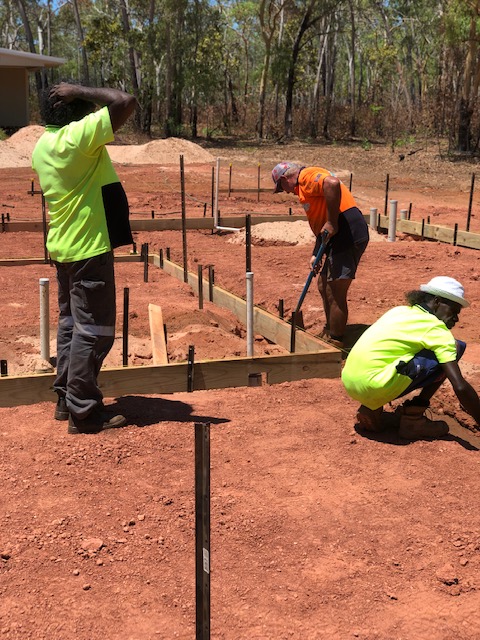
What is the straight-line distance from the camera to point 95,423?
4.12 m

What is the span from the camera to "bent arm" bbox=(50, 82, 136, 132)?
3.68 m

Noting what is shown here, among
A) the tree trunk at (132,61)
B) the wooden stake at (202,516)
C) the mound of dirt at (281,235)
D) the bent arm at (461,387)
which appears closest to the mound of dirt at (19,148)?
the tree trunk at (132,61)

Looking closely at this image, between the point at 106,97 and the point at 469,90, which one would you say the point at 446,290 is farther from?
the point at 469,90

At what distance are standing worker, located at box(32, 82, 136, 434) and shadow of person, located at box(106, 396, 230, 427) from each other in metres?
0.36

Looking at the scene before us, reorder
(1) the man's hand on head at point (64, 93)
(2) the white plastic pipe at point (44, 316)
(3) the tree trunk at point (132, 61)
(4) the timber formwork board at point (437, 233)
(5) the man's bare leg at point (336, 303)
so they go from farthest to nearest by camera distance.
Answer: (3) the tree trunk at point (132, 61), (4) the timber formwork board at point (437, 233), (5) the man's bare leg at point (336, 303), (2) the white plastic pipe at point (44, 316), (1) the man's hand on head at point (64, 93)

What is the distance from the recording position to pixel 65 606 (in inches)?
107

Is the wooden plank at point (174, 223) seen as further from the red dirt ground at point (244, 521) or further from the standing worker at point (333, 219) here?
the red dirt ground at point (244, 521)

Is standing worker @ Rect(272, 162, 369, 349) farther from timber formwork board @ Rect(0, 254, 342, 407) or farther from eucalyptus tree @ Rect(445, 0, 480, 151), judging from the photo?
eucalyptus tree @ Rect(445, 0, 480, 151)

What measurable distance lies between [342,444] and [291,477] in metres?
0.49

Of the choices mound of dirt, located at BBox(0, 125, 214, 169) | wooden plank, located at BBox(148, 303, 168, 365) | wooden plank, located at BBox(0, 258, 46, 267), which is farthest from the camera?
mound of dirt, located at BBox(0, 125, 214, 169)

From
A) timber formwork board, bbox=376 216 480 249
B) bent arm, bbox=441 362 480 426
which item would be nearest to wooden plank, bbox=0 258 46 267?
timber formwork board, bbox=376 216 480 249

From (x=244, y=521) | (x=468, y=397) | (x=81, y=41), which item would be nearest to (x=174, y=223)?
(x=468, y=397)

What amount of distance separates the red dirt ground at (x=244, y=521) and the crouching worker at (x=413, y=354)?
24 centimetres

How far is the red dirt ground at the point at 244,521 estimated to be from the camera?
8.83 feet
